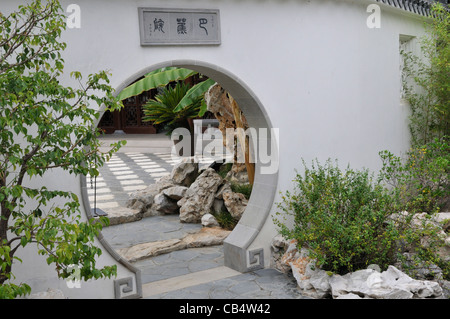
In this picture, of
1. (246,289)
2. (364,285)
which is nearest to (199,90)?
(246,289)

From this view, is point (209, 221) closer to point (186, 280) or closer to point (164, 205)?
point (164, 205)

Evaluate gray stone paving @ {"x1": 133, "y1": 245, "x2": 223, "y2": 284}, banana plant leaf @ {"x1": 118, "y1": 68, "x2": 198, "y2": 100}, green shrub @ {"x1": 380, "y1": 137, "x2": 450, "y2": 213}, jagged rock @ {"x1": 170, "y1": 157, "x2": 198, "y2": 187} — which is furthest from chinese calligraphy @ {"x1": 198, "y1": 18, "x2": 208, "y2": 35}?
jagged rock @ {"x1": 170, "y1": 157, "x2": 198, "y2": 187}

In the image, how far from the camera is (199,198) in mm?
9664

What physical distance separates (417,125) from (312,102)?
301 centimetres

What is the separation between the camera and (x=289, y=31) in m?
6.72

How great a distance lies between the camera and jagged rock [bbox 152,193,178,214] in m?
10.2

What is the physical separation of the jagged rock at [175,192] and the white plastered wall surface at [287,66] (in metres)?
3.50

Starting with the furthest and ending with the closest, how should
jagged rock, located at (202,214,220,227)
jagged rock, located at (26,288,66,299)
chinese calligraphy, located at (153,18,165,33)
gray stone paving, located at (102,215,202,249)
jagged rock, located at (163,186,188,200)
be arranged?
jagged rock, located at (163,186,188,200), jagged rock, located at (202,214,220,227), gray stone paving, located at (102,215,202,249), chinese calligraphy, located at (153,18,165,33), jagged rock, located at (26,288,66,299)

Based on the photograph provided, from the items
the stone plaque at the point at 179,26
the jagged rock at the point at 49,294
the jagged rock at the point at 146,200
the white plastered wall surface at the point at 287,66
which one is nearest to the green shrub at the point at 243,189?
the jagged rock at the point at 146,200

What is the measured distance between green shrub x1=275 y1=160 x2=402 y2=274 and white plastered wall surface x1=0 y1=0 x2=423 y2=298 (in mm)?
618

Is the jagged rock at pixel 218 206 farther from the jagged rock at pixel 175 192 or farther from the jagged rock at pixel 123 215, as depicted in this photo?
the jagged rock at pixel 123 215

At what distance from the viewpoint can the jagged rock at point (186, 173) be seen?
1104cm

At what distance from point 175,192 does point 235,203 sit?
1527 millimetres

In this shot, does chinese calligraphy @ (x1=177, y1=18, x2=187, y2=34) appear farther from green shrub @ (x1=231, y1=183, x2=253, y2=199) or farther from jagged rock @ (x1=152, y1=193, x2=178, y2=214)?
jagged rock @ (x1=152, y1=193, x2=178, y2=214)
